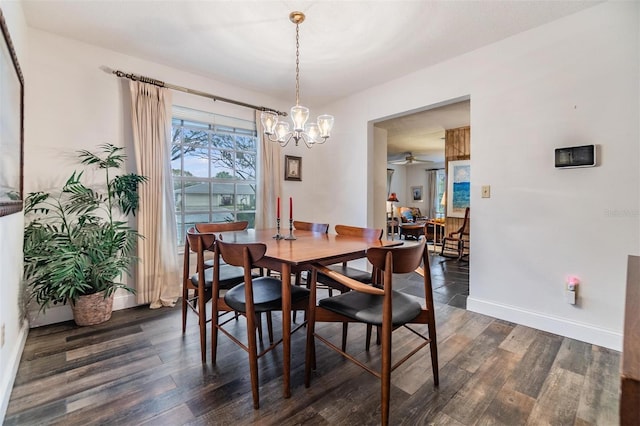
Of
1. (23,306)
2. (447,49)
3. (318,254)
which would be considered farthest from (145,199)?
(447,49)

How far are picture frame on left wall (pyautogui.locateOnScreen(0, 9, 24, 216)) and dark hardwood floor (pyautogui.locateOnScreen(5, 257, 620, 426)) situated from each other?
1.01 metres

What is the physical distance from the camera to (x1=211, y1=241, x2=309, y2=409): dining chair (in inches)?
60.7

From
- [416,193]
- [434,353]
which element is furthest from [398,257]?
[416,193]

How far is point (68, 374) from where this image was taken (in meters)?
1.80

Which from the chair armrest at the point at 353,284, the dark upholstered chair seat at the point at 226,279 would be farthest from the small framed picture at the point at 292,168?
the chair armrest at the point at 353,284

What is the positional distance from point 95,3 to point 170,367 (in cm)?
258

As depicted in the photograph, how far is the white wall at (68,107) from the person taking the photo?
2.48m

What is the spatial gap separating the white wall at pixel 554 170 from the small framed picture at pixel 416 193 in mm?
8103

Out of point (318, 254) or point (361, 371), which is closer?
point (318, 254)

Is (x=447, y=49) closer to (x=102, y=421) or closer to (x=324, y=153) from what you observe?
(x=324, y=153)

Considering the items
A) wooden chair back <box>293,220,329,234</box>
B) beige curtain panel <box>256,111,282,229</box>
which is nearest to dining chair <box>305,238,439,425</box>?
wooden chair back <box>293,220,329,234</box>

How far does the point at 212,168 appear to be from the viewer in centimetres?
361

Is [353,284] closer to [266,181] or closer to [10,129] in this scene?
[10,129]

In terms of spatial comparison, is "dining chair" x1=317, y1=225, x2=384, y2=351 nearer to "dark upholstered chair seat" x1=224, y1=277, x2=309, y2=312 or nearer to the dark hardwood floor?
"dark upholstered chair seat" x1=224, y1=277, x2=309, y2=312
